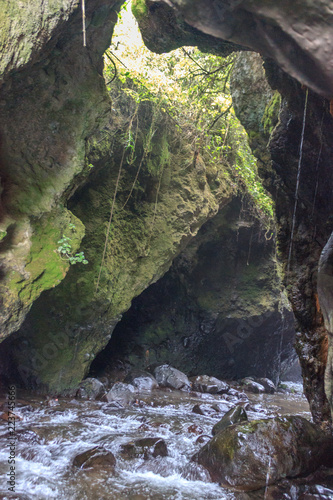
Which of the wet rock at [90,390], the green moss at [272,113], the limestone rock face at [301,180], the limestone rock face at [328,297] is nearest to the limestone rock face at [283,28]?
the limestone rock face at [328,297]

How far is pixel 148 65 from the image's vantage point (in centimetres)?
652

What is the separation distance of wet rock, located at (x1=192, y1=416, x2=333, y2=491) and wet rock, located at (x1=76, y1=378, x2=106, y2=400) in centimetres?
319

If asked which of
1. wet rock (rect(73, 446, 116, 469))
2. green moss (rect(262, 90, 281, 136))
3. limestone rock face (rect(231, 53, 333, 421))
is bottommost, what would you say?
wet rock (rect(73, 446, 116, 469))

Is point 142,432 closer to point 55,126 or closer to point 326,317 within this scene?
point 326,317

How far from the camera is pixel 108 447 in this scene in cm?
407

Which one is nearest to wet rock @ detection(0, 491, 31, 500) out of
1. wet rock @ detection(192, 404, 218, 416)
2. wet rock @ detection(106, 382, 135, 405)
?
→ wet rock @ detection(106, 382, 135, 405)

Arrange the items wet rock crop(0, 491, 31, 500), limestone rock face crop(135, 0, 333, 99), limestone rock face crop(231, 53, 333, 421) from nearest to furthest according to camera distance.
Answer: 1. limestone rock face crop(135, 0, 333, 99)
2. wet rock crop(0, 491, 31, 500)
3. limestone rock face crop(231, 53, 333, 421)

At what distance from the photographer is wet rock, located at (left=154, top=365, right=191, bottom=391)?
814 cm

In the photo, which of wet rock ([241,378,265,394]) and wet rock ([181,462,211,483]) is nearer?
wet rock ([181,462,211,483])

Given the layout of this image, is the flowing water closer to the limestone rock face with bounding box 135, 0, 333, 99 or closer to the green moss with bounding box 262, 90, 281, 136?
the limestone rock face with bounding box 135, 0, 333, 99

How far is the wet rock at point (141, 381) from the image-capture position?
25.0 feet

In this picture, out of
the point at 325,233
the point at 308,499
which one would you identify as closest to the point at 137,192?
the point at 325,233

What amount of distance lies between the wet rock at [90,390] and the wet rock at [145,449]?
103 inches

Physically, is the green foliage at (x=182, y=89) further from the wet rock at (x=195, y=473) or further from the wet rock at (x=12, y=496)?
the wet rock at (x=12, y=496)
